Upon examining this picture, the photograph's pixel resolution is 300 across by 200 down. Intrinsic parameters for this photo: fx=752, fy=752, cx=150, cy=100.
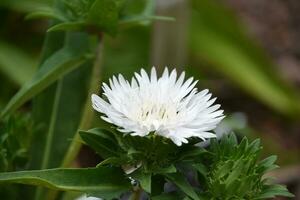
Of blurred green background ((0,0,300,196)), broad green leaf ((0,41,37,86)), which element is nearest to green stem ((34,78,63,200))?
blurred green background ((0,0,300,196))

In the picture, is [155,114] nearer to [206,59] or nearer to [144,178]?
[144,178]

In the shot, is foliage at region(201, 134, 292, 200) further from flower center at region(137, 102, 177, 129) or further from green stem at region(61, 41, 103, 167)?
green stem at region(61, 41, 103, 167)

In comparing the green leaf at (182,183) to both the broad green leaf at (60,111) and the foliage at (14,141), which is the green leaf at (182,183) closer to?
the foliage at (14,141)

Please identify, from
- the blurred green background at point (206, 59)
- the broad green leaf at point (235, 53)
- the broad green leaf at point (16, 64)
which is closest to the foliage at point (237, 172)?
the blurred green background at point (206, 59)

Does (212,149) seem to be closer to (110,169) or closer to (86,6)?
(110,169)

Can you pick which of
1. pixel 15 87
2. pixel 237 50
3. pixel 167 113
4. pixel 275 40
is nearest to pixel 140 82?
pixel 167 113

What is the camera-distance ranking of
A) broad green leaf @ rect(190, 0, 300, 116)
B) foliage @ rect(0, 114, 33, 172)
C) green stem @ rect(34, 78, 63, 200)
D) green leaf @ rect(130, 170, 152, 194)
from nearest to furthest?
green leaf @ rect(130, 170, 152, 194), foliage @ rect(0, 114, 33, 172), green stem @ rect(34, 78, 63, 200), broad green leaf @ rect(190, 0, 300, 116)

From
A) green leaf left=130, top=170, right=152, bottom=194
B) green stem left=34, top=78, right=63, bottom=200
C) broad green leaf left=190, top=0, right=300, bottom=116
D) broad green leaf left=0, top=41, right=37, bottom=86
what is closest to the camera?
green leaf left=130, top=170, right=152, bottom=194
